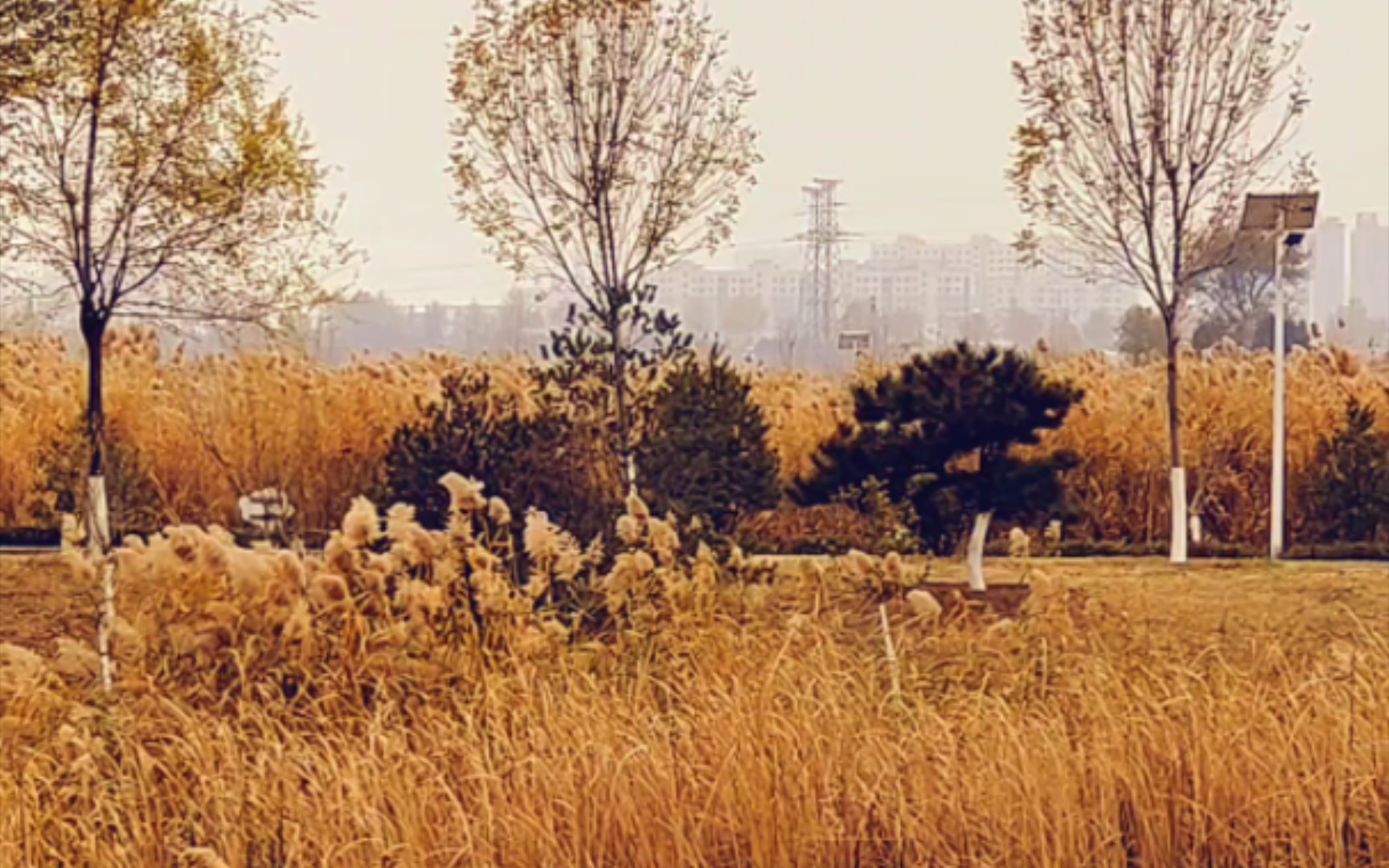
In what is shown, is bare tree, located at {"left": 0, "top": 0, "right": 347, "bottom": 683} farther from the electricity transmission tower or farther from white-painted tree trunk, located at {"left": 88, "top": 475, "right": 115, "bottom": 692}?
the electricity transmission tower

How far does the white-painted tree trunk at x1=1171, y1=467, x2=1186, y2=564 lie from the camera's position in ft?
33.5

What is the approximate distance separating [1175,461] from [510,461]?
5283 millimetres

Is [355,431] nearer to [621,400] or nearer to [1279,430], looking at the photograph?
[621,400]

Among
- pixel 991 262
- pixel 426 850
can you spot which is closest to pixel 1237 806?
pixel 426 850

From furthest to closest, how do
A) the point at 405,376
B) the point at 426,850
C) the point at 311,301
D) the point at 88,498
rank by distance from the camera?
the point at 405,376 → the point at 311,301 → the point at 88,498 → the point at 426,850

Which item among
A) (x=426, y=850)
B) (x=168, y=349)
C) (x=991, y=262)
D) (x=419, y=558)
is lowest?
(x=426, y=850)

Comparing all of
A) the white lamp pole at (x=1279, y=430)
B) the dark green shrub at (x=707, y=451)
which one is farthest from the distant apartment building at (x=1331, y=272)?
the dark green shrub at (x=707, y=451)

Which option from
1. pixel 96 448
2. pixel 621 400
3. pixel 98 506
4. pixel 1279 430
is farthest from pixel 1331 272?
pixel 98 506

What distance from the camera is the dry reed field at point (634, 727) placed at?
3906 mm

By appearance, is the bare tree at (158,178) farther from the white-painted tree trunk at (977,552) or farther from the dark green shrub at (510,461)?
the white-painted tree trunk at (977,552)

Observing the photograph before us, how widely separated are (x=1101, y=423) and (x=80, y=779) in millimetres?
9270

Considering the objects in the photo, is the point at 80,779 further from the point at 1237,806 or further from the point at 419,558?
the point at 1237,806

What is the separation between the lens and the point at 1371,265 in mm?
28000

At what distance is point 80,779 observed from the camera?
418cm
